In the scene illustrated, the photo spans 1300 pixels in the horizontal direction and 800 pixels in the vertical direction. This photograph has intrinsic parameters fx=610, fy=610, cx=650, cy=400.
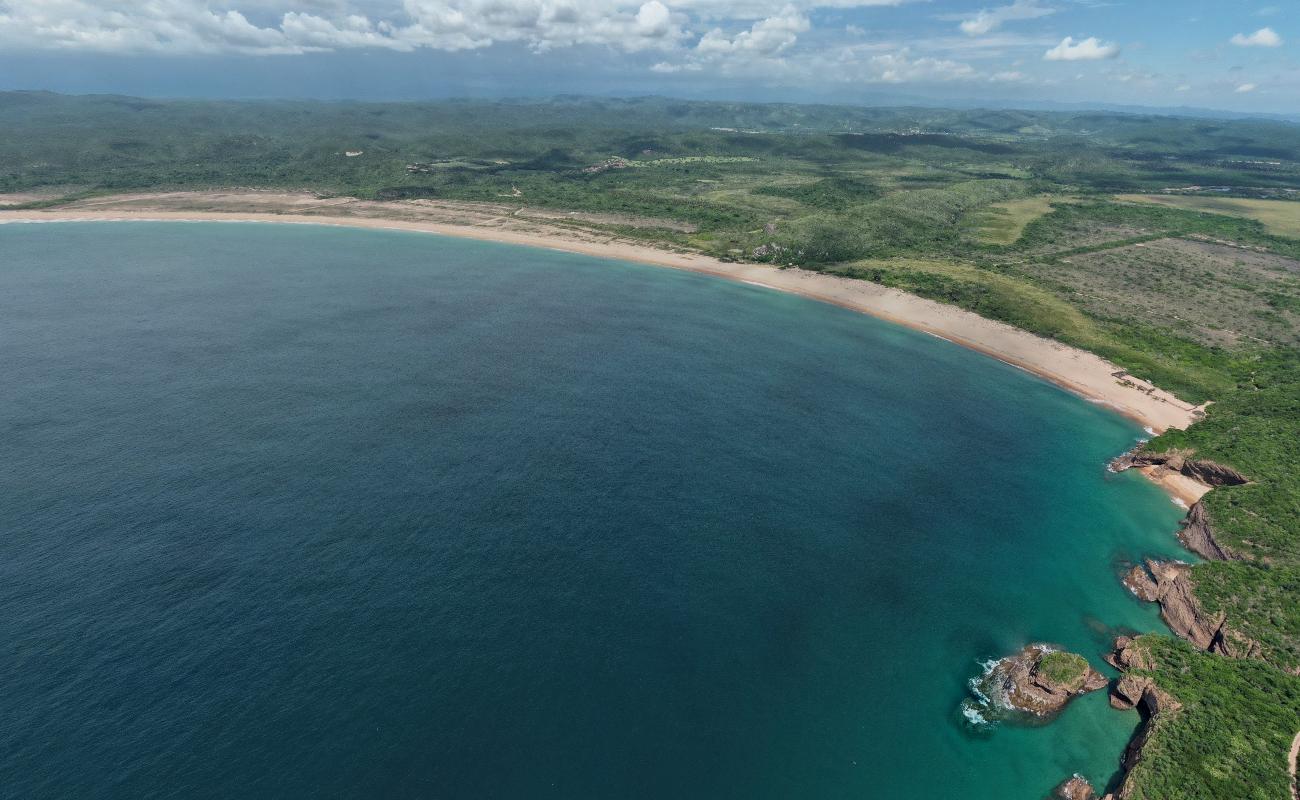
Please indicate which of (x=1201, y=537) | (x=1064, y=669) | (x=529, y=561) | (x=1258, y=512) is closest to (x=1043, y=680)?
(x=1064, y=669)

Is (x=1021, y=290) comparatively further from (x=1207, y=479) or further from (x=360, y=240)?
(x=360, y=240)

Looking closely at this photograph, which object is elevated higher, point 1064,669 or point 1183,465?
point 1183,465

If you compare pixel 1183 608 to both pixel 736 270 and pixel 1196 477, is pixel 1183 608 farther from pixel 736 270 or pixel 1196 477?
pixel 736 270

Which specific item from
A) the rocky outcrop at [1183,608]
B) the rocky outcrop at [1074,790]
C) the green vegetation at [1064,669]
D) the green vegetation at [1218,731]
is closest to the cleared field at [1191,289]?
the rocky outcrop at [1183,608]

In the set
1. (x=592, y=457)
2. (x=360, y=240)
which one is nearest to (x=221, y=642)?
(x=592, y=457)

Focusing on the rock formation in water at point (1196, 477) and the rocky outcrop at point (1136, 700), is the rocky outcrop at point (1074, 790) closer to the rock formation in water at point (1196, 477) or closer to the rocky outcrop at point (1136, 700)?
the rocky outcrop at point (1136, 700)

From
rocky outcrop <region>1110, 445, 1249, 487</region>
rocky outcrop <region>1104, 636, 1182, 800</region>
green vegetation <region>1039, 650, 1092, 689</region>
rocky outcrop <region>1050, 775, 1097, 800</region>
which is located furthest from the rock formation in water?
rocky outcrop <region>1050, 775, 1097, 800</region>
